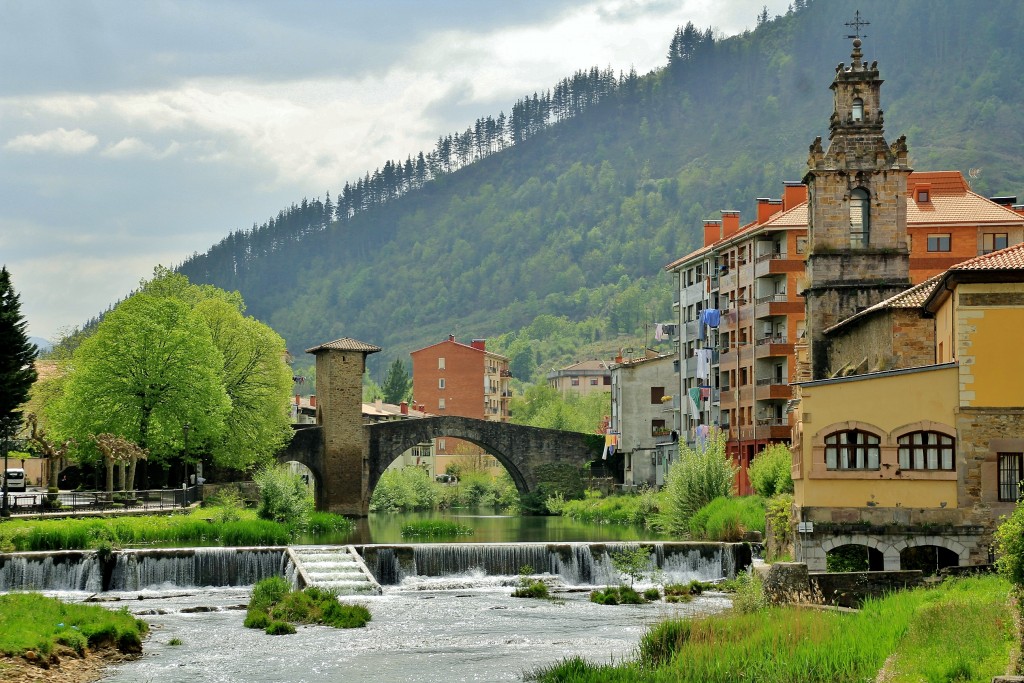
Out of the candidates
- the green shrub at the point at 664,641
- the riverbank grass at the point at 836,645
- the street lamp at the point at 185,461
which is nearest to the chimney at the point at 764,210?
the street lamp at the point at 185,461

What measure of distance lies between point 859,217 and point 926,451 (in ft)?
49.8

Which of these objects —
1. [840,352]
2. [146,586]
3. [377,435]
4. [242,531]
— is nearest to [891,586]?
[840,352]

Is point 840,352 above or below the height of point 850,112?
below

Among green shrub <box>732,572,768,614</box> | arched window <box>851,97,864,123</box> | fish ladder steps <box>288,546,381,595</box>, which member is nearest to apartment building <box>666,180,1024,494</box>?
arched window <box>851,97,864,123</box>

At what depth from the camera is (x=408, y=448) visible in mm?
85438

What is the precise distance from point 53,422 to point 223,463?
8052mm

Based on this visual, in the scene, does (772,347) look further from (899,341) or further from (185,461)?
(899,341)

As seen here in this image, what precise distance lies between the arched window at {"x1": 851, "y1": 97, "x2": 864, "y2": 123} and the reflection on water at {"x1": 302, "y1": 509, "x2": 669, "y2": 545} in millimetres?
16951

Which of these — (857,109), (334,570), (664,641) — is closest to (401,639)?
(664,641)

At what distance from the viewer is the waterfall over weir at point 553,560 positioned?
44000 mm

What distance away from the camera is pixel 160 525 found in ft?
165

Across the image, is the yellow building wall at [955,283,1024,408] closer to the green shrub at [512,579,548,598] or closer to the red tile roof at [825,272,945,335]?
the red tile roof at [825,272,945,335]

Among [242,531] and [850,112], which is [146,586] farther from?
[850,112]

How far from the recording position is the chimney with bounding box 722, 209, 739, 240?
257 ft
